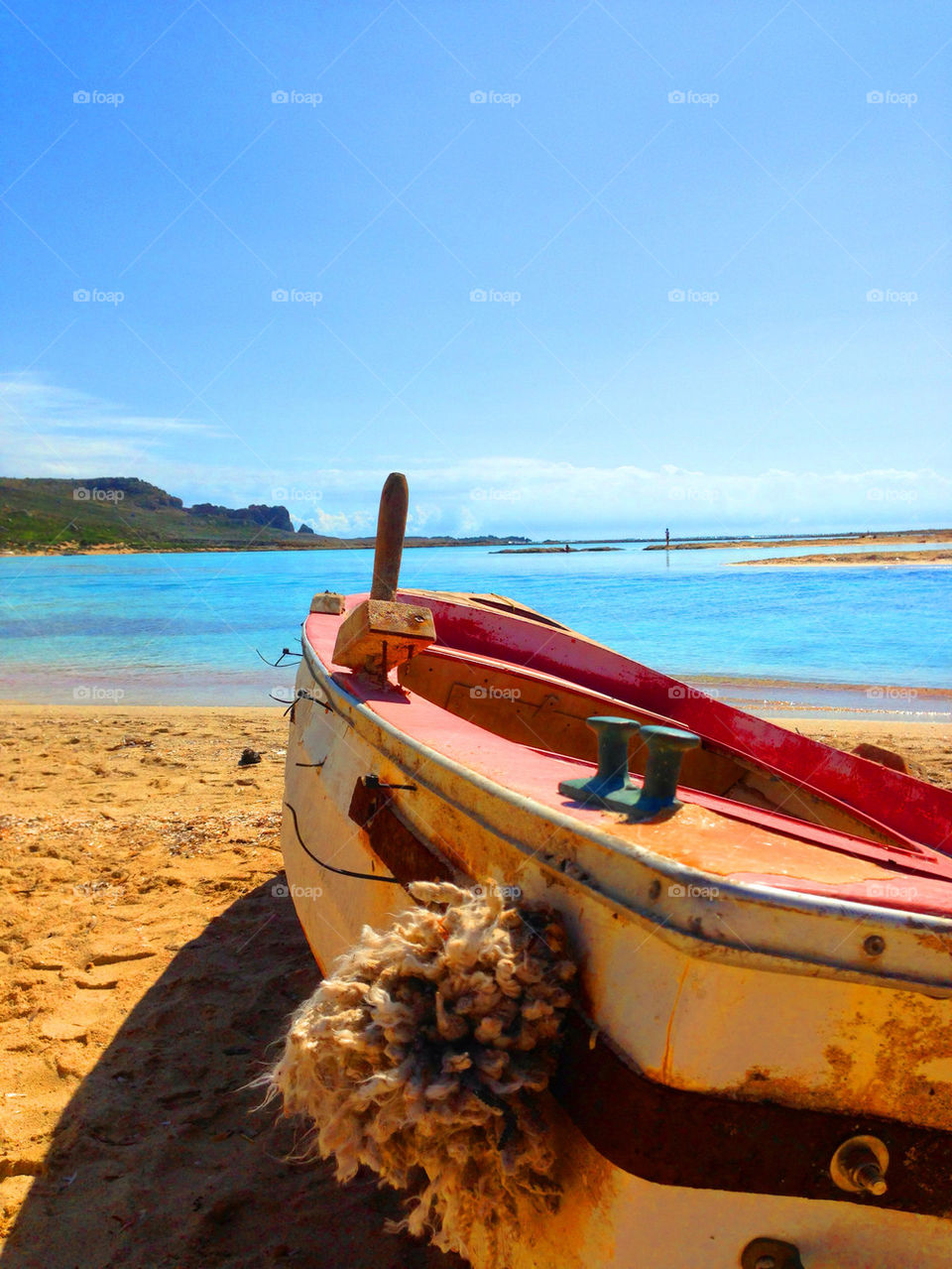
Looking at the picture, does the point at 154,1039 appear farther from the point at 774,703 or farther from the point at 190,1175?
the point at 774,703

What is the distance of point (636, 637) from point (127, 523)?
93599 mm

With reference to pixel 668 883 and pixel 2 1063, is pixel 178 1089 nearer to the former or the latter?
pixel 2 1063

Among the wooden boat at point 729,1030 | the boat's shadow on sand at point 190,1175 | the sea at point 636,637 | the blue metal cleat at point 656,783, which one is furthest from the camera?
the sea at point 636,637

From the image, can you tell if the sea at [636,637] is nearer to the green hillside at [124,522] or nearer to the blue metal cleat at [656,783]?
the blue metal cleat at [656,783]

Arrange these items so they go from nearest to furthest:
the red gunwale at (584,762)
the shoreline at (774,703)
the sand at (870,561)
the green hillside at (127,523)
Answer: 1. the red gunwale at (584,762)
2. the shoreline at (774,703)
3. the sand at (870,561)
4. the green hillside at (127,523)

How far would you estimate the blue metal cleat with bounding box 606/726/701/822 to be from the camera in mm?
1489

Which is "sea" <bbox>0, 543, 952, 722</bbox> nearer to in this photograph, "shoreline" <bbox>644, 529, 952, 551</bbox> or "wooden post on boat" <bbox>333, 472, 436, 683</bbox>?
"wooden post on boat" <bbox>333, 472, 436, 683</bbox>

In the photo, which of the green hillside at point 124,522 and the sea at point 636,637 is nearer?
the sea at point 636,637

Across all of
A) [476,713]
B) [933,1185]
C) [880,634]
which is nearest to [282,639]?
[880,634]

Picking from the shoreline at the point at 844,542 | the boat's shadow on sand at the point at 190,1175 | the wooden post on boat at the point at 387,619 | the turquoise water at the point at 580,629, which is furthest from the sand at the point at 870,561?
the boat's shadow on sand at the point at 190,1175

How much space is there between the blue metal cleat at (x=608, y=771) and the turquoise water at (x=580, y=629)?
397 inches

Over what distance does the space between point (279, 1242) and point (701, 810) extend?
1672 millimetres

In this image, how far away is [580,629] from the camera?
67.4 ft

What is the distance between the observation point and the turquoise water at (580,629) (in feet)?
43.0
